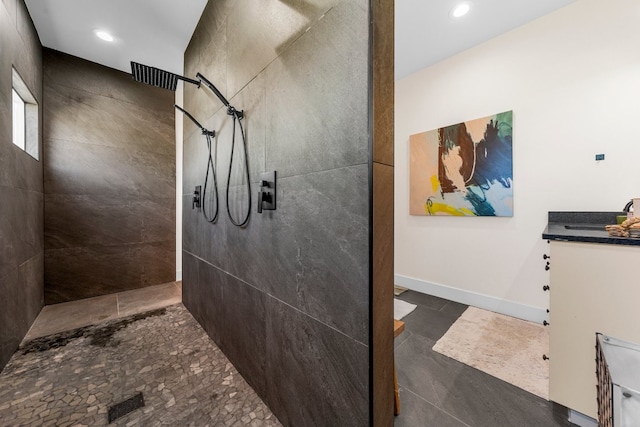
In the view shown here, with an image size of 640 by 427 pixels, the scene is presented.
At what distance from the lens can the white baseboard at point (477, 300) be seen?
221cm

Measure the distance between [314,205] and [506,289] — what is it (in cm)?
245

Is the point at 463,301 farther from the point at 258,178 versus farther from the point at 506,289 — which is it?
the point at 258,178

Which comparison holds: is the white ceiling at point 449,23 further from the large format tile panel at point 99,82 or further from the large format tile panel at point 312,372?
the large format tile panel at point 99,82

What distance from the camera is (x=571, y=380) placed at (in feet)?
3.96

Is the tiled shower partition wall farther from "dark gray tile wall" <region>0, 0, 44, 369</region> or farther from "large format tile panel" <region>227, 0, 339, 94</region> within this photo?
"dark gray tile wall" <region>0, 0, 44, 369</region>

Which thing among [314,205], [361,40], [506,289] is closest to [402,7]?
[361,40]

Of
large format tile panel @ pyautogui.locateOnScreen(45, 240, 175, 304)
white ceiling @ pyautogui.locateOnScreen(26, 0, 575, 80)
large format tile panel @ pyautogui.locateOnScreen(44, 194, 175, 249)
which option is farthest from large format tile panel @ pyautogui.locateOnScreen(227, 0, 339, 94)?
large format tile panel @ pyautogui.locateOnScreen(45, 240, 175, 304)

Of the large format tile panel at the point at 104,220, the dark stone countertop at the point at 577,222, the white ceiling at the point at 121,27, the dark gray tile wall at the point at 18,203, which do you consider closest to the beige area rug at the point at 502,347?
the dark stone countertop at the point at 577,222

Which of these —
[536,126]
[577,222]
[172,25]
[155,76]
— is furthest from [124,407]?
[536,126]

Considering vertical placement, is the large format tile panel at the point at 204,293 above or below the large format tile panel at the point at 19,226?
below

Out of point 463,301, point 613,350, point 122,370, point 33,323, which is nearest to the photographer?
point 613,350

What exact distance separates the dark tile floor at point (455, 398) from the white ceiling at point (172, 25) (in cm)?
282

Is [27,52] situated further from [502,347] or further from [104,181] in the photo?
[502,347]

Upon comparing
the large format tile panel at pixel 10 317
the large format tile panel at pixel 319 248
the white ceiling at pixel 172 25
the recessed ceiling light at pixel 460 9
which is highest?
the white ceiling at pixel 172 25
